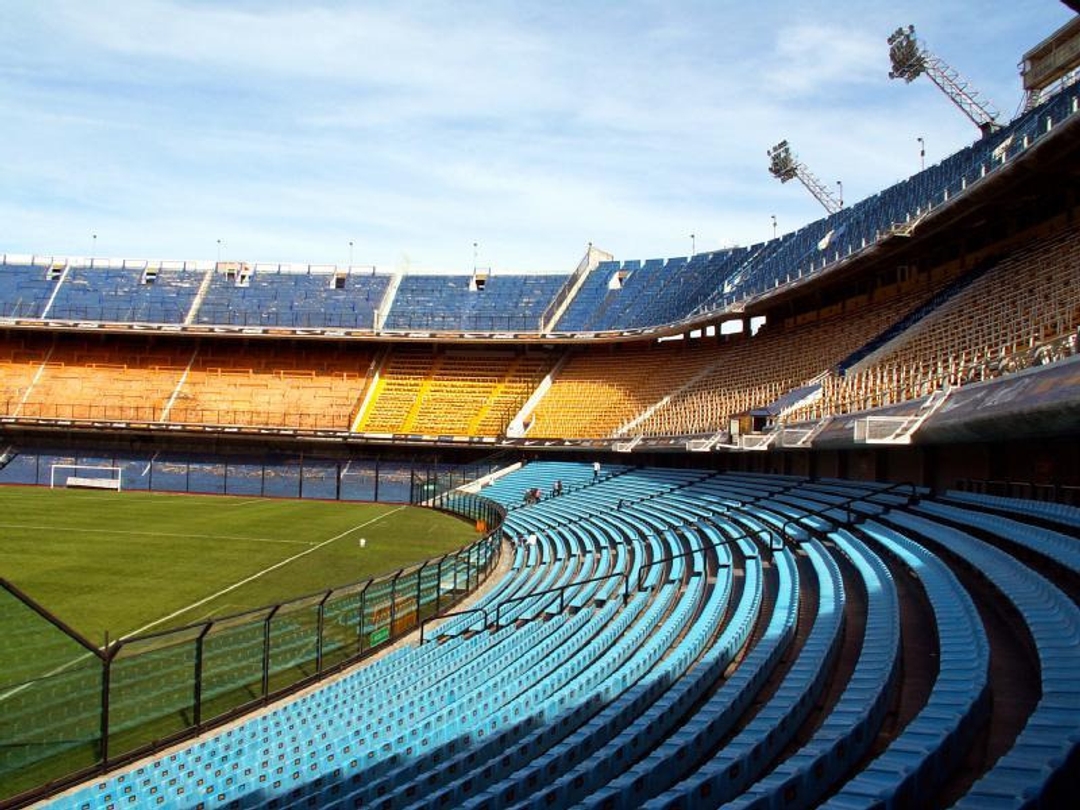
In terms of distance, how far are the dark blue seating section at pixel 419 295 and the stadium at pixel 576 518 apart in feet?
0.75

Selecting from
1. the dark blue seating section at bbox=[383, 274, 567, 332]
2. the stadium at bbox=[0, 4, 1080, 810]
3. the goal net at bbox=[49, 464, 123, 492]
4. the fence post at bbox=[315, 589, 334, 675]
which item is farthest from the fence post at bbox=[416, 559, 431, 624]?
the goal net at bbox=[49, 464, 123, 492]

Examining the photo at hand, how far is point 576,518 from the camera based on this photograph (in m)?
25.6

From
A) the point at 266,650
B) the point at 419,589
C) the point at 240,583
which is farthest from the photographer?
the point at 240,583

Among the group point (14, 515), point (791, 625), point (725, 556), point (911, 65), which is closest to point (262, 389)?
point (14, 515)

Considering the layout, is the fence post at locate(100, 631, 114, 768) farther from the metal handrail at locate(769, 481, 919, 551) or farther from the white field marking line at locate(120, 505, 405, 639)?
the metal handrail at locate(769, 481, 919, 551)

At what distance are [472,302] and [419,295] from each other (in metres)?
3.10

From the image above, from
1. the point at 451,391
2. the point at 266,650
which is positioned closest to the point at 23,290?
the point at 451,391

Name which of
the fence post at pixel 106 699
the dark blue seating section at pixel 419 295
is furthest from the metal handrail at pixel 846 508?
the dark blue seating section at pixel 419 295

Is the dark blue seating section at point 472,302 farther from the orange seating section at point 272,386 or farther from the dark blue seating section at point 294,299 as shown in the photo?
the orange seating section at point 272,386

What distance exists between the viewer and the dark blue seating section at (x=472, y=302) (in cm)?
4650

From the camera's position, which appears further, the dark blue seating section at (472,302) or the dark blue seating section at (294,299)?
the dark blue seating section at (294,299)

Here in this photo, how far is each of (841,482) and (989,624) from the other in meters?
12.8

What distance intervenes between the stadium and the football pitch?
0.17m

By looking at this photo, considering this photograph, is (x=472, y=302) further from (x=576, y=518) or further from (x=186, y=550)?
(x=186, y=550)
